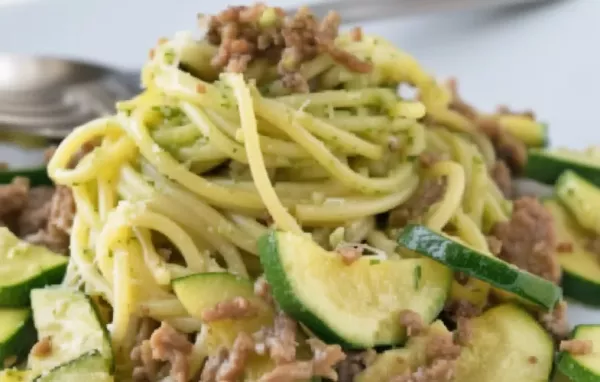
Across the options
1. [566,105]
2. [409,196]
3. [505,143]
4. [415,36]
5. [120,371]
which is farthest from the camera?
[415,36]

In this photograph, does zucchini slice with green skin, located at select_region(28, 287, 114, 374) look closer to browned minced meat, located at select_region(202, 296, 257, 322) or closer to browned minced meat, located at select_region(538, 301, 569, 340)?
browned minced meat, located at select_region(202, 296, 257, 322)

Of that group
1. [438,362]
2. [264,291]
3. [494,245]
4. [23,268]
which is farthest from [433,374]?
[23,268]

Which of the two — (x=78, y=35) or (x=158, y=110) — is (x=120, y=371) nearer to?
(x=158, y=110)

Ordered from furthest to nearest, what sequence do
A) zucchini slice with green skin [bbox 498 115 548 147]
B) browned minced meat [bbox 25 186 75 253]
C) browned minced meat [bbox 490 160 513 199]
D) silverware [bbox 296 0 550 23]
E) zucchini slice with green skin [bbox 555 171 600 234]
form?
silverware [bbox 296 0 550 23] < zucchini slice with green skin [bbox 498 115 548 147] < browned minced meat [bbox 490 160 513 199] < zucchini slice with green skin [bbox 555 171 600 234] < browned minced meat [bbox 25 186 75 253]

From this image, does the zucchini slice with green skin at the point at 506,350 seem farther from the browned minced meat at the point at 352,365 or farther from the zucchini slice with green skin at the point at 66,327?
the zucchini slice with green skin at the point at 66,327

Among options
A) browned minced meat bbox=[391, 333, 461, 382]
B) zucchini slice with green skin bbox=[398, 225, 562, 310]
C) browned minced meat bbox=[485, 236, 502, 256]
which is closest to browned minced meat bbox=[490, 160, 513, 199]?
browned minced meat bbox=[485, 236, 502, 256]

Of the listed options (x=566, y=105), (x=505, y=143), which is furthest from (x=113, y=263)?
(x=566, y=105)
